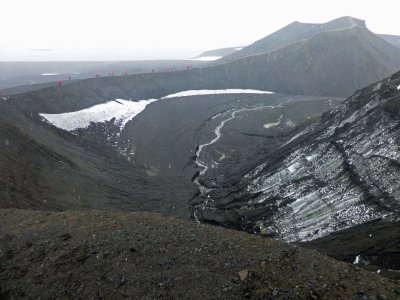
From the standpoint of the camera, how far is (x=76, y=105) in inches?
2189

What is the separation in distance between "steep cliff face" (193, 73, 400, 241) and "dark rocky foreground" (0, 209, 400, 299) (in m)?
13.3

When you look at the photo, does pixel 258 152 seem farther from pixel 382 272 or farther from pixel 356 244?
pixel 382 272

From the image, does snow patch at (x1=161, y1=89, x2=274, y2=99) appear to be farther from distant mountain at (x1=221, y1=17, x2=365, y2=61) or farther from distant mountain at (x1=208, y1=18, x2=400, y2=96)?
distant mountain at (x1=221, y1=17, x2=365, y2=61)

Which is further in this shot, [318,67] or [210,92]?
[318,67]

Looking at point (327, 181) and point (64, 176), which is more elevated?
point (64, 176)

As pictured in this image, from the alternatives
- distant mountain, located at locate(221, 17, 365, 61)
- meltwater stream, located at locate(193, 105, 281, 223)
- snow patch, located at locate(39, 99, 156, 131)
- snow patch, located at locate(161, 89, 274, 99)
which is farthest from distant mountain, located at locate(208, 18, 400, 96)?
snow patch, located at locate(39, 99, 156, 131)

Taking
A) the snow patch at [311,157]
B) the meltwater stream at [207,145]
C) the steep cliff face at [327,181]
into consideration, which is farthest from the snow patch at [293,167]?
the meltwater stream at [207,145]

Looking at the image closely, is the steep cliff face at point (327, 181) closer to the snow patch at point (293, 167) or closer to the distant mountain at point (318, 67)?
the snow patch at point (293, 167)

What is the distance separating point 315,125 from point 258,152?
278 inches

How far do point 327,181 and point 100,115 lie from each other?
37353 millimetres

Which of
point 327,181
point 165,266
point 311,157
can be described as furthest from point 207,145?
point 165,266

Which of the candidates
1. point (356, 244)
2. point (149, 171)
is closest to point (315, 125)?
point (149, 171)

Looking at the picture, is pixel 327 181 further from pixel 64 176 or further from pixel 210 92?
pixel 210 92

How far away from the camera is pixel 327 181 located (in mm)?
29094
